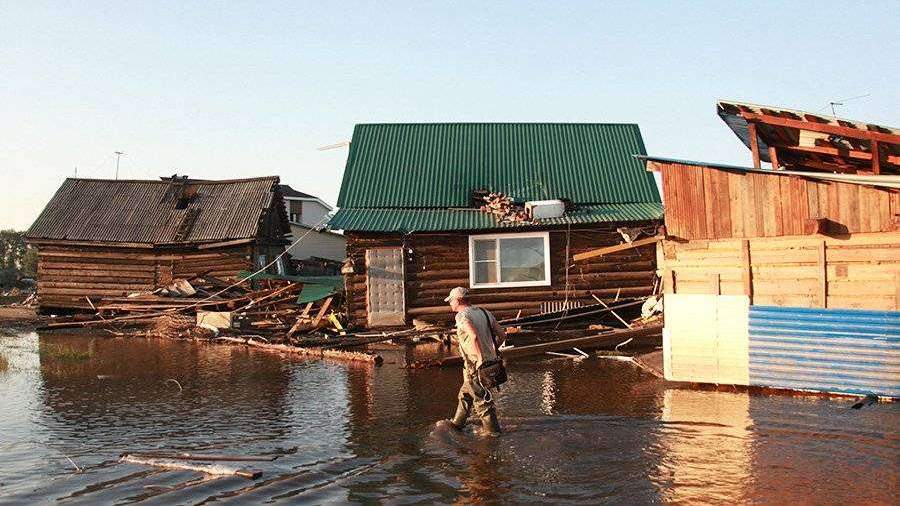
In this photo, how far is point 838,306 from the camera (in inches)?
411

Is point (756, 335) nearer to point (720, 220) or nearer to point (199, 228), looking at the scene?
point (720, 220)

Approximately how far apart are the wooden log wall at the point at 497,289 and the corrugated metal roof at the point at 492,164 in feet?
4.94

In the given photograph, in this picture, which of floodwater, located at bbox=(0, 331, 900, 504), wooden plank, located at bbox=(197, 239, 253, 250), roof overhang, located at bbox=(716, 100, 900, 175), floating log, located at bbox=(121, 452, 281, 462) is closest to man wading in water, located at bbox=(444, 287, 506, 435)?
floodwater, located at bbox=(0, 331, 900, 504)

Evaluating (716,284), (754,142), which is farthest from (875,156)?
(716,284)

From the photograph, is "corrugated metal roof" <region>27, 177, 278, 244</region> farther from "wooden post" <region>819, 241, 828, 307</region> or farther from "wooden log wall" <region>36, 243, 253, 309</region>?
"wooden post" <region>819, 241, 828, 307</region>

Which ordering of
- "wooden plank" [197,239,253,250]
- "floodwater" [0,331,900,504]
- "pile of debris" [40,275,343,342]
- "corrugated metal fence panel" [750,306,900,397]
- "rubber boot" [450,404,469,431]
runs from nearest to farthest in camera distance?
"floodwater" [0,331,900,504], "rubber boot" [450,404,469,431], "corrugated metal fence panel" [750,306,900,397], "pile of debris" [40,275,343,342], "wooden plank" [197,239,253,250]

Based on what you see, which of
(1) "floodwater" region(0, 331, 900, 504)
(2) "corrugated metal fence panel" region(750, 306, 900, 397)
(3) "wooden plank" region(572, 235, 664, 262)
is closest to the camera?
(1) "floodwater" region(0, 331, 900, 504)

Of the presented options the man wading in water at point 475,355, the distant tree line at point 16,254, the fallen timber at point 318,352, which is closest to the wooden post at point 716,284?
the man wading in water at point 475,355

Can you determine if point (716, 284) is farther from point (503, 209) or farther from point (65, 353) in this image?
point (65, 353)

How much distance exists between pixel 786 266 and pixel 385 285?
10.8 m

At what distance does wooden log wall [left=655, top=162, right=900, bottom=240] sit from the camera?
10.3 m

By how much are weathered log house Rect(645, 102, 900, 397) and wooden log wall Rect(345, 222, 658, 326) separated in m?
6.86

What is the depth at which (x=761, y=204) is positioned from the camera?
11.1m

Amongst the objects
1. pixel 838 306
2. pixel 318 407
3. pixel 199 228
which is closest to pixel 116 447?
pixel 318 407
